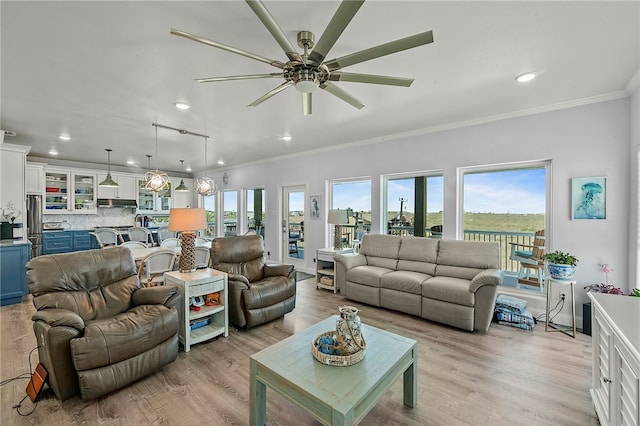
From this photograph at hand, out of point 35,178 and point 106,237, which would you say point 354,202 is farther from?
point 35,178

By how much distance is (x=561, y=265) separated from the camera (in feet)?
9.93

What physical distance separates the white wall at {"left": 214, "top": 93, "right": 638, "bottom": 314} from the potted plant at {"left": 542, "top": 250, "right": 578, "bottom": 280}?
369 mm

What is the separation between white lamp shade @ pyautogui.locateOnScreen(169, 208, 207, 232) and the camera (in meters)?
3.05

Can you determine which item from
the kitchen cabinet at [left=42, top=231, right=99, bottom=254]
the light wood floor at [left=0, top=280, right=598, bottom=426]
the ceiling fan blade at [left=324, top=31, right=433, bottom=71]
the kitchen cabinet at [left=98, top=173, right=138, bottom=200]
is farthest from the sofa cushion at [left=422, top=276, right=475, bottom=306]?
the kitchen cabinet at [left=98, top=173, right=138, bottom=200]

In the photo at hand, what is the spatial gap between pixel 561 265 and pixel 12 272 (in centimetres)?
725

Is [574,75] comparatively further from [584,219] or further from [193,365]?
[193,365]

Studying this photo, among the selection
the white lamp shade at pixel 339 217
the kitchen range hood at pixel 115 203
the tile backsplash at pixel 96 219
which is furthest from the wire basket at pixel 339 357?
the tile backsplash at pixel 96 219

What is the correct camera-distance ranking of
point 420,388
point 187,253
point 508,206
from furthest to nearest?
point 508,206 → point 187,253 → point 420,388

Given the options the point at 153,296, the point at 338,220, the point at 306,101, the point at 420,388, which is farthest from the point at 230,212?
the point at 420,388

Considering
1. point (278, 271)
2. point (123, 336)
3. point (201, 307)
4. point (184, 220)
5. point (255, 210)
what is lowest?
point (201, 307)

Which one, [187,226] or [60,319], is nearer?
[60,319]

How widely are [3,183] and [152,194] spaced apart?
386cm

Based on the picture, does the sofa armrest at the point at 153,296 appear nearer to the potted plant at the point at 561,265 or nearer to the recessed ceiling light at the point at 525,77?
the recessed ceiling light at the point at 525,77

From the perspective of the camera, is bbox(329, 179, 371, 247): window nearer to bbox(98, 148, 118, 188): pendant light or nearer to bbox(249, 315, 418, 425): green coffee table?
bbox(249, 315, 418, 425): green coffee table
